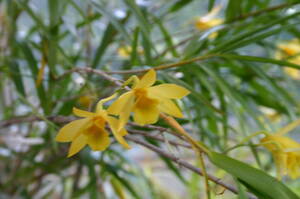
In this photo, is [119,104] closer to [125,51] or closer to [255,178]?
[255,178]

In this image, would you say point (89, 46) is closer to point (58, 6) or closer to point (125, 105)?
point (58, 6)

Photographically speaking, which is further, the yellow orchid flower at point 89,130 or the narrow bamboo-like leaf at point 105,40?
the narrow bamboo-like leaf at point 105,40

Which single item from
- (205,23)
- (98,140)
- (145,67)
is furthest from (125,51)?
(98,140)

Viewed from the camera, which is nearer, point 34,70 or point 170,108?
point 170,108

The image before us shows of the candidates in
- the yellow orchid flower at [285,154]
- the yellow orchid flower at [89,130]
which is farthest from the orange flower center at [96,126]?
the yellow orchid flower at [285,154]

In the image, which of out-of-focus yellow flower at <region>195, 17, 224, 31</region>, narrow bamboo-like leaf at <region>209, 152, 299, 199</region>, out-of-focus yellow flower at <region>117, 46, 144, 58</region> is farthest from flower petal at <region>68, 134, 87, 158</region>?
→ out-of-focus yellow flower at <region>195, 17, 224, 31</region>

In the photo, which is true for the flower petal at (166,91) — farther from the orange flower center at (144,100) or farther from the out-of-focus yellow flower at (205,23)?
the out-of-focus yellow flower at (205,23)

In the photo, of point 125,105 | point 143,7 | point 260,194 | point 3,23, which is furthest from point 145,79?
point 3,23
